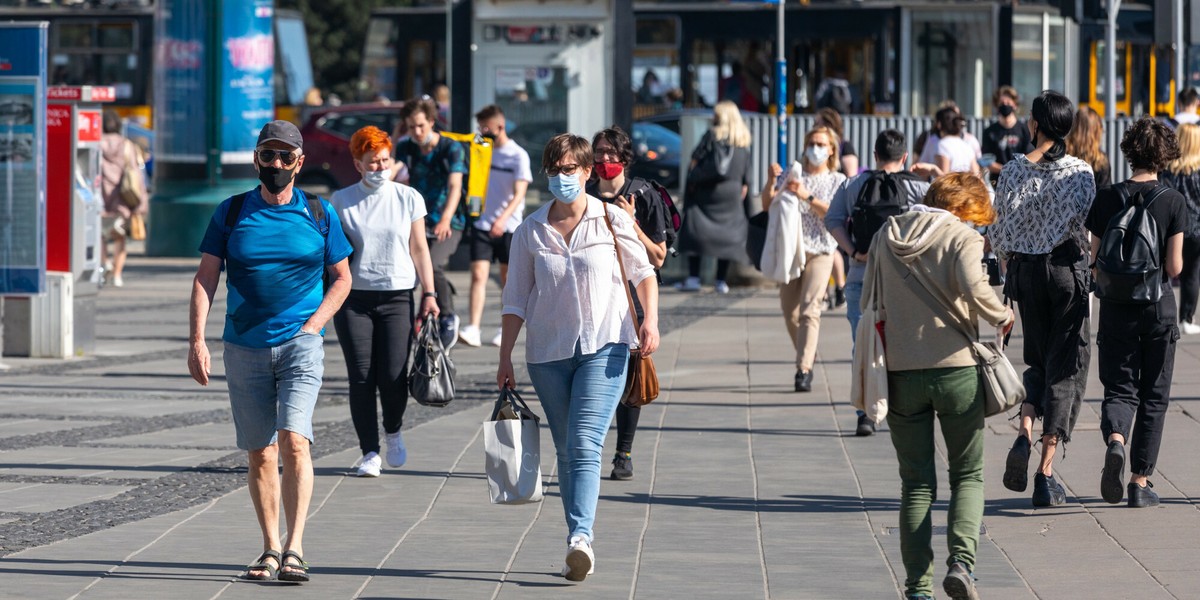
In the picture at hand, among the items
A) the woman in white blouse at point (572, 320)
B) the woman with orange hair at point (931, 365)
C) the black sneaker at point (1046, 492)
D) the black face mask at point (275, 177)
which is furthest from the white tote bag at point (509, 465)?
the black sneaker at point (1046, 492)

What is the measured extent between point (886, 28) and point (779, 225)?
17797mm

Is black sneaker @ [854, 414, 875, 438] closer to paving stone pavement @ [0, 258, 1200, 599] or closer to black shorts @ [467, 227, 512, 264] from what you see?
paving stone pavement @ [0, 258, 1200, 599]

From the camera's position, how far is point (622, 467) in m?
8.14

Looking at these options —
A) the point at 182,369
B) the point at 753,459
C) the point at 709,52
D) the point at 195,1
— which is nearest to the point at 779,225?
the point at 753,459

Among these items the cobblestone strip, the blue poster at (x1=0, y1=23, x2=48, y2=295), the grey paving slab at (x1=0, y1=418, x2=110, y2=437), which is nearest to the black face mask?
the cobblestone strip

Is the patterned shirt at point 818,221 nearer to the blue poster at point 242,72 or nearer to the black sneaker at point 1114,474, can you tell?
the black sneaker at point 1114,474

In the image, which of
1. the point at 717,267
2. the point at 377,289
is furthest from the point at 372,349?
the point at 717,267

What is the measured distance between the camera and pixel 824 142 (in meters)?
10.5

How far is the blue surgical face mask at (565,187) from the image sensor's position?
6.23 m

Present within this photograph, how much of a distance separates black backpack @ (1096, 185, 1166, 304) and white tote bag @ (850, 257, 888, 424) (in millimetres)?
1782

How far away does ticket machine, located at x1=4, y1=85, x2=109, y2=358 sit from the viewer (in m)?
12.6

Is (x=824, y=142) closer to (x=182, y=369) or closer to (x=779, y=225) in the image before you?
(x=779, y=225)

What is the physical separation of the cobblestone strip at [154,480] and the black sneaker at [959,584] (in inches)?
132

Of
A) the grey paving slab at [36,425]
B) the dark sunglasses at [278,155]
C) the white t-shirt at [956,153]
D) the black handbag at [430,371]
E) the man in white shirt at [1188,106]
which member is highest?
the man in white shirt at [1188,106]
